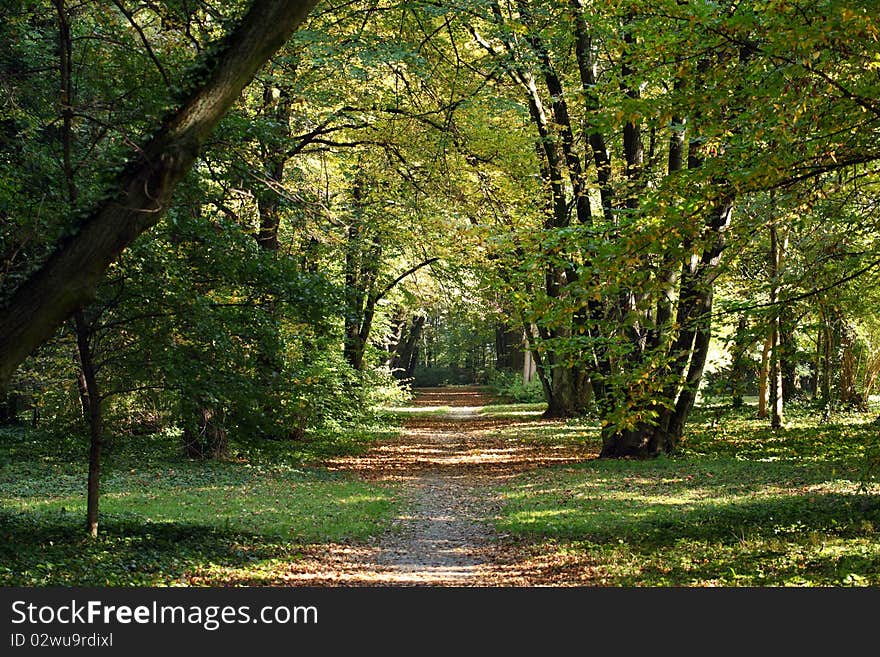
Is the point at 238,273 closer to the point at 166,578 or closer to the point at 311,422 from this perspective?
the point at 166,578

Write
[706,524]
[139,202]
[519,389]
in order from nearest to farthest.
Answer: [139,202] → [706,524] → [519,389]

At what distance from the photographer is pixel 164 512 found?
11.0 m

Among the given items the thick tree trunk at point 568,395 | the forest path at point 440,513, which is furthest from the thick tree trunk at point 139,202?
the thick tree trunk at point 568,395

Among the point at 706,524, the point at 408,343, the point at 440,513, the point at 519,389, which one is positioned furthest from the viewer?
the point at 408,343

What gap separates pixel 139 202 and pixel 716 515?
7.72 metres

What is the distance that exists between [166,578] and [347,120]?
12.2 meters

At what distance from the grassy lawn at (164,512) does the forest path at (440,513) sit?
526 mm

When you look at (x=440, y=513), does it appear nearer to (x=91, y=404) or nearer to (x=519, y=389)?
(x=91, y=404)

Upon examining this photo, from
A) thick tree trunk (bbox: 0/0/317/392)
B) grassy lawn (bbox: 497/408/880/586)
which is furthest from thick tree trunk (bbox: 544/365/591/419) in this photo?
thick tree trunk (bbox: 0/0/317/392)

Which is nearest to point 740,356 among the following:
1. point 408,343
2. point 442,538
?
point 442,538

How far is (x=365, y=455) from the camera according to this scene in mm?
20234

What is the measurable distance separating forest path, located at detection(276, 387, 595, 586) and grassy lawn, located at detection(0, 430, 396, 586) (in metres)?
0.53

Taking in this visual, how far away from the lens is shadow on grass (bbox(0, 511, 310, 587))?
7035 millimetres

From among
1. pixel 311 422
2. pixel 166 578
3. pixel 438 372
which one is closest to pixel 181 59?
pixel 166 578
